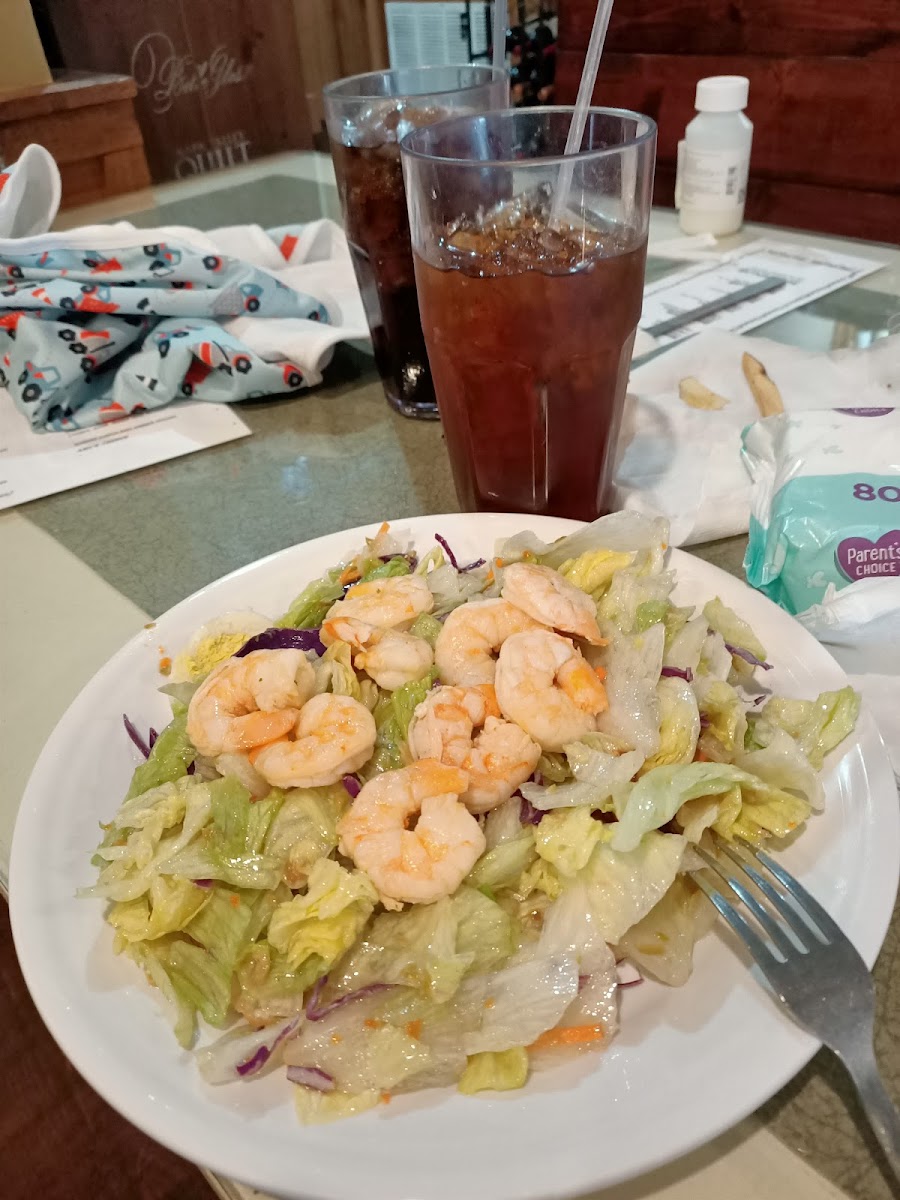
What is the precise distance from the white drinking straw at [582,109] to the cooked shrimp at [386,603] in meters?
0.36

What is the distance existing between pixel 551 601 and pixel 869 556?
0.33 m

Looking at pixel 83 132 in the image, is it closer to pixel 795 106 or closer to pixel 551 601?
pixel 795 106

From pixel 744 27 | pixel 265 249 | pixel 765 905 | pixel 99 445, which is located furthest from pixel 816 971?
pixel 744 27

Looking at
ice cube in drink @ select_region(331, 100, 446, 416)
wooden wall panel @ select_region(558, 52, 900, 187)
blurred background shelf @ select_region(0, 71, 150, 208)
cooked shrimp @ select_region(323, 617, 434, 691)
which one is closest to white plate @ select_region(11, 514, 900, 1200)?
cooked shrimp @ select_region(323, 617, 434, 691)

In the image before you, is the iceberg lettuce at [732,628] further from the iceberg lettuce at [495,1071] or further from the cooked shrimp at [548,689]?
the iceberg lettuce at [495,1071]

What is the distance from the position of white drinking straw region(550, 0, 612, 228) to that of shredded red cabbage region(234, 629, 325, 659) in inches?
17.1

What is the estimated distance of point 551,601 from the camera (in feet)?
2.14

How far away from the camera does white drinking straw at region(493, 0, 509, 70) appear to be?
3.04ft

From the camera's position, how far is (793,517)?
82 centimetres

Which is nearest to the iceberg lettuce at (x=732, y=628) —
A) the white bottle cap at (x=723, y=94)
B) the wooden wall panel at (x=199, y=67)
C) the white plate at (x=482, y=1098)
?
the white plate at (x=482, y=1098)

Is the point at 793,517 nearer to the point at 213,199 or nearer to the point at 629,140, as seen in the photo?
the point at 629,140

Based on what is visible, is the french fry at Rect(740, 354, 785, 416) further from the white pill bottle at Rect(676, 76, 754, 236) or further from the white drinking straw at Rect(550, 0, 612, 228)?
the white pill bottle at Rect(676, 76, 754, 236)

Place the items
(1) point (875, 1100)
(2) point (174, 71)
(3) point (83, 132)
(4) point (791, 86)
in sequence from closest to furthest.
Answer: (1) point (875, 1100), (4) point (791, 86), (3) point (83, 132), (2) point (174, 71)

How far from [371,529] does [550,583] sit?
249mm
